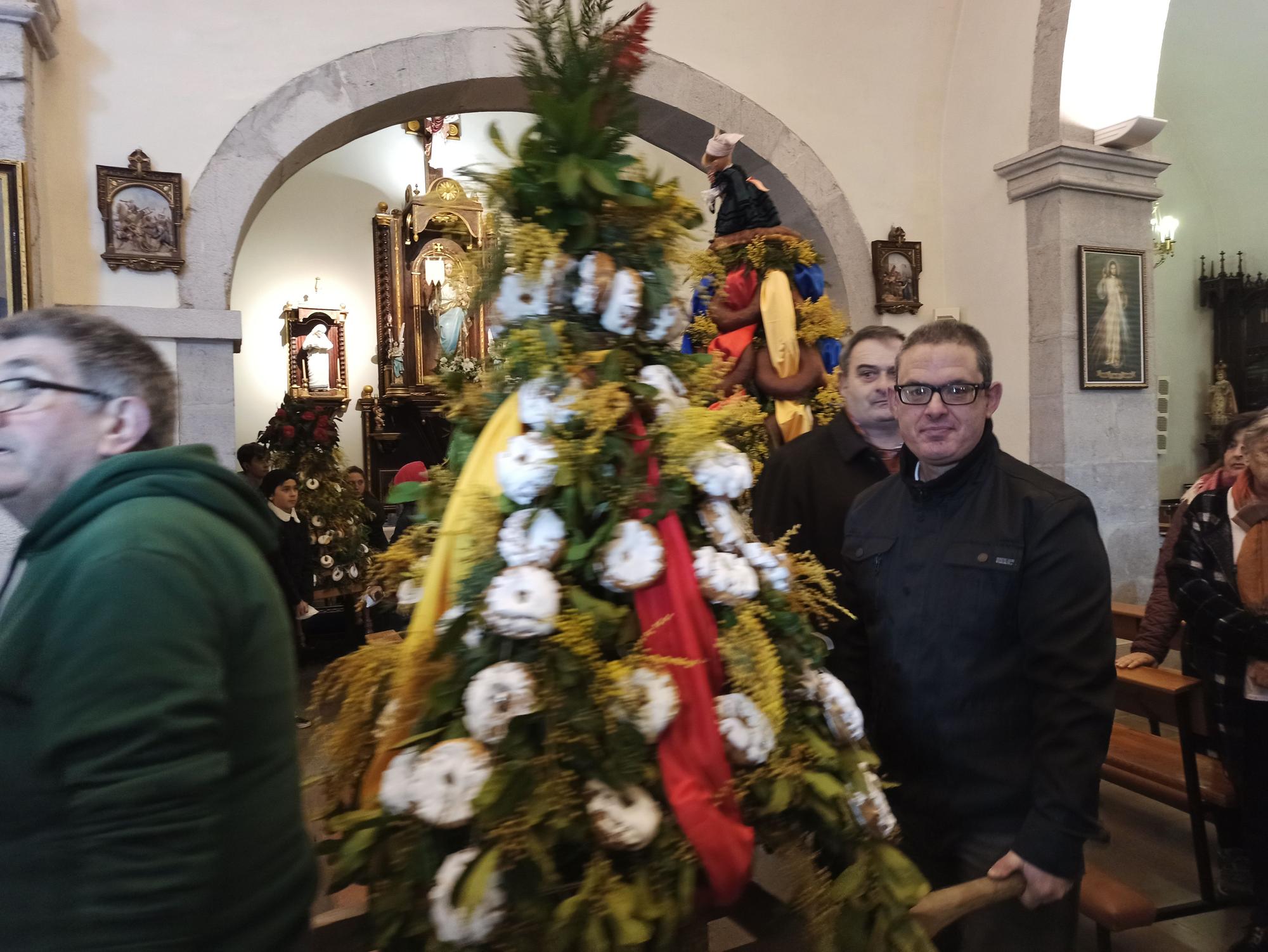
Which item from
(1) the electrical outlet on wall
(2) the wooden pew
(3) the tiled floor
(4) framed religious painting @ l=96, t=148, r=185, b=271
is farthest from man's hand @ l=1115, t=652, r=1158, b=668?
(1) the electrical outlet on wall

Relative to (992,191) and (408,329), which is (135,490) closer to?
(992,191)

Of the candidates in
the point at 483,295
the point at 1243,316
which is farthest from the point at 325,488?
the point at 1243,316

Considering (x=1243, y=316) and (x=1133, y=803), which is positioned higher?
(x=1243, y=316)

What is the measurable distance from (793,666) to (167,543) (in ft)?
2.88

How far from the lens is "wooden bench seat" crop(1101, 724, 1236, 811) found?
8.89 ft

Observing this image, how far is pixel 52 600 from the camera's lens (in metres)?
0.90

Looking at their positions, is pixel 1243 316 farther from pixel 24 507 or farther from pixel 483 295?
pixel 24 507

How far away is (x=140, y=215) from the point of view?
3.93 m

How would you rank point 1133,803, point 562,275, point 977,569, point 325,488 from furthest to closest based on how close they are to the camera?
point 325,488, point 1133,803, point 977,569, point 562,275

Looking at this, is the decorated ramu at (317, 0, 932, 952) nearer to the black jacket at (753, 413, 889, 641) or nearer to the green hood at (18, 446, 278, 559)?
the green hood at (18, 446, 278, 559)

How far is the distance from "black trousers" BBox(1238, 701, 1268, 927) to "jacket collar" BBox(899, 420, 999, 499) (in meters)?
1.52

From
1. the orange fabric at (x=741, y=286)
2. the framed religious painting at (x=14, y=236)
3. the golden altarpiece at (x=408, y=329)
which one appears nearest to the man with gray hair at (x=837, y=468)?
the orange fabric at (x=741, y=286)

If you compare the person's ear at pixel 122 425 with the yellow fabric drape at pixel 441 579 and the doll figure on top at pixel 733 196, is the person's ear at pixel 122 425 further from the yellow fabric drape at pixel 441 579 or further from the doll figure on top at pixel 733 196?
the doll figure on top at pixel 733 196

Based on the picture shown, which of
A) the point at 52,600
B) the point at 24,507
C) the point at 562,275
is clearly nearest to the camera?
the point at 52,600
